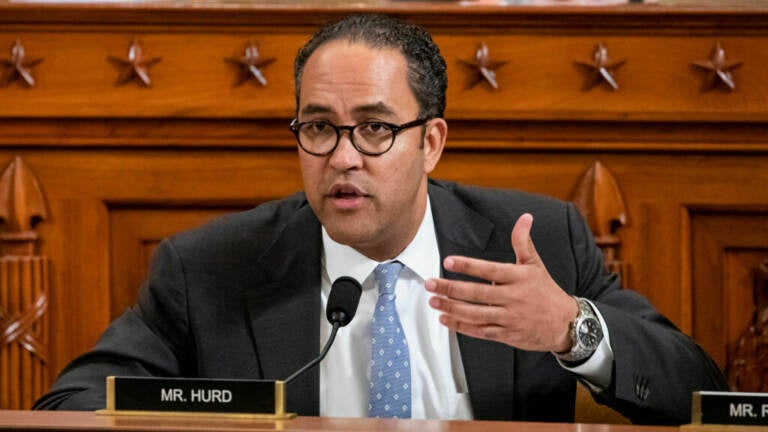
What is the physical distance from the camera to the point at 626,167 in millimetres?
2572

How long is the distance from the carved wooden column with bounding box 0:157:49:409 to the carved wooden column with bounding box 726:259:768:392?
1397mm

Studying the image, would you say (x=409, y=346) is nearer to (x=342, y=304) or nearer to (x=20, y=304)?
(x=342, y=304)

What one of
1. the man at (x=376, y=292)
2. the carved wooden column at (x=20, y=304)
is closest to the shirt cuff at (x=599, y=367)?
the man at (x=376, y=292)

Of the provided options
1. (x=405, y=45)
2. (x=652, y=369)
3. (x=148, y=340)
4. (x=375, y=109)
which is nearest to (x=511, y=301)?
(x=652, y=369)

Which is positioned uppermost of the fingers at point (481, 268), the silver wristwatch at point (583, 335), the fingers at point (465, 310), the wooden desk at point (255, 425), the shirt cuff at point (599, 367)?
the fingers at point (481, 268)

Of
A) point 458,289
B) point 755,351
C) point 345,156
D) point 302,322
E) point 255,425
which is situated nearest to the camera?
point 255,425

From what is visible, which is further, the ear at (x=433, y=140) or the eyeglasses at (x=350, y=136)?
the ear at (x=433, y=140)

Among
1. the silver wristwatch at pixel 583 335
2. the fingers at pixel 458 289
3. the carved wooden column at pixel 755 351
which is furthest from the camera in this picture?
the carved wooden column at pixel 755 351

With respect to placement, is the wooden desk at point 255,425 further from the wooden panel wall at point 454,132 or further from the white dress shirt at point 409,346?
the wooden panel wall at point 454,132

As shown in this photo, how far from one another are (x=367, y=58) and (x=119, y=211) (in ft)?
2.61

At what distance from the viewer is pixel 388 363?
2084mm

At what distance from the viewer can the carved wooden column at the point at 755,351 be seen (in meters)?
2.50

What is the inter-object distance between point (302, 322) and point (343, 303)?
348mm

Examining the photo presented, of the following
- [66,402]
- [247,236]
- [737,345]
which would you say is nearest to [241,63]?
[247,236]
